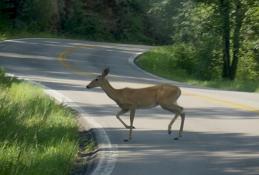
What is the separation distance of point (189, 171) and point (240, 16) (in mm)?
27271

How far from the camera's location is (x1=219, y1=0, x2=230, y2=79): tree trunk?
36.9 m

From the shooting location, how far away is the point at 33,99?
55.8 ft

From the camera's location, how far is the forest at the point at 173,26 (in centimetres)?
3817

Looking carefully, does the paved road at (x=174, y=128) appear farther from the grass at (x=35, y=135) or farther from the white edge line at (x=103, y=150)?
the grass at (x=35, y=135)

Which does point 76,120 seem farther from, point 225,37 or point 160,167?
point 225,37

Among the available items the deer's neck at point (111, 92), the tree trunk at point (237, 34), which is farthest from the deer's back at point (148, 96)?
the tree trunk at point (237, 34)

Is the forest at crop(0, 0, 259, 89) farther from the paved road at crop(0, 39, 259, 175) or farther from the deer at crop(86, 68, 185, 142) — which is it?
the deer at crop(86, 68, 185, 142)

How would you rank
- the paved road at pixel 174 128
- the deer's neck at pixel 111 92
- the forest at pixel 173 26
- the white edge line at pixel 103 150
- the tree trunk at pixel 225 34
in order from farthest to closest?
1. the forest at pixel 173 26
2. the tree trunk at pixel 225 34
3. the deer's neck at pixel 111 92
4. the paved road at pixel 174 128
5. the white edge line at pixel 103 150

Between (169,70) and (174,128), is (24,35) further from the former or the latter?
(174,128)

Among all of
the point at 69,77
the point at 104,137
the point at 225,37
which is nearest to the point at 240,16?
the point at 225,37

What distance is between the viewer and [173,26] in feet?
167

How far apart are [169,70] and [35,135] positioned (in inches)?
1120

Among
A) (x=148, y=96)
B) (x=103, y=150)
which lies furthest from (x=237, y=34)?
(x=103, y=150)

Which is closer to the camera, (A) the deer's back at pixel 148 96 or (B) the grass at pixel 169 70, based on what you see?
(A) the deer's back at pixel 148 96
